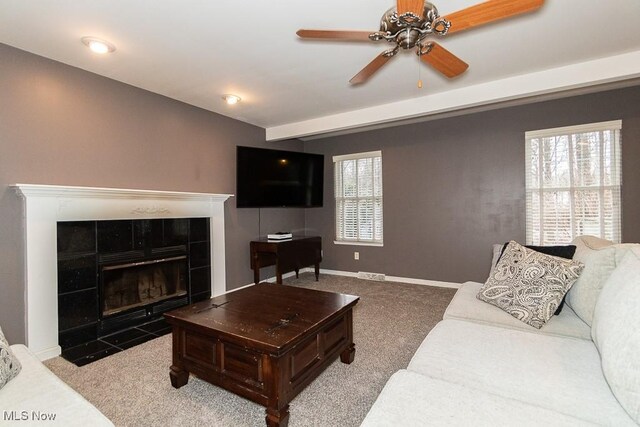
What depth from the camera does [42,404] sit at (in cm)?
112

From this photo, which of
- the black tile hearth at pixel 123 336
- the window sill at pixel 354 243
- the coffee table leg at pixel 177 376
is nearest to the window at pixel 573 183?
the window sill at pixel 354 243

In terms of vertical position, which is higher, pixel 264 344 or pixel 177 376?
pixel 264 344

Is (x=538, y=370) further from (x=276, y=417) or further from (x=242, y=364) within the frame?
(x=242, y=364)

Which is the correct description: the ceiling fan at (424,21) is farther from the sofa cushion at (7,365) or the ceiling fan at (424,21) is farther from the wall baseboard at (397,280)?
the wall baseboard at (397,280)

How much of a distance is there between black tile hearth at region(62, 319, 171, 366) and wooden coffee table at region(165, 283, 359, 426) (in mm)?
940

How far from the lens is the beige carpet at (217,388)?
1704 millimetres

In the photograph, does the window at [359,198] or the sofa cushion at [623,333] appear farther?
the window at [359,198]

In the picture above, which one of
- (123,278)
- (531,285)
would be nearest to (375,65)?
(531,285)

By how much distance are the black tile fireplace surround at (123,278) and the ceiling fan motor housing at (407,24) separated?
2865mm

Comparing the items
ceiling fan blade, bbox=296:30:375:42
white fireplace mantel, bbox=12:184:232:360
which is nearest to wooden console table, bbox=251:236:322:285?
white fireplace mantel, bbox=12:184:232:360

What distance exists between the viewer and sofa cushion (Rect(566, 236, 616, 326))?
1692mm

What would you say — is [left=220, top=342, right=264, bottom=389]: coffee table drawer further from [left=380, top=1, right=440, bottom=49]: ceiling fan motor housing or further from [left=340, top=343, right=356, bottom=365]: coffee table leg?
[left=380, top=1, right=440, bottom=49]: ceiling fan motor housing

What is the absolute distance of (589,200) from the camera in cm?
352

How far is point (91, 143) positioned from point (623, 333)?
3.82m
